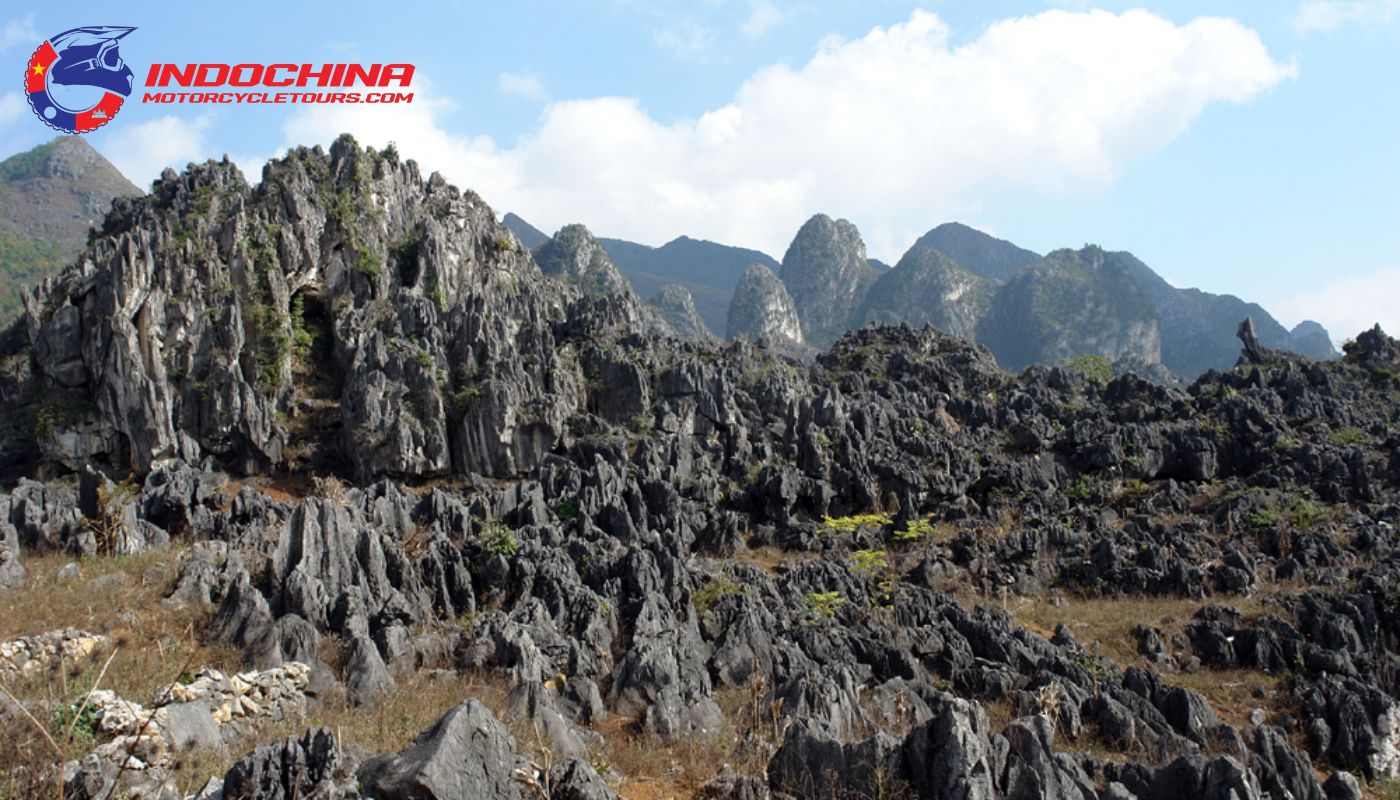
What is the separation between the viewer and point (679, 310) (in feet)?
395

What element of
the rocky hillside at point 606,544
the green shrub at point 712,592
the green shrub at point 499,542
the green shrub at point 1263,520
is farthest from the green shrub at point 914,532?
the green shrub at point 499,542

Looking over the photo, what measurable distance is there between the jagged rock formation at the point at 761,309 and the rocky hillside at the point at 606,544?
234 ft

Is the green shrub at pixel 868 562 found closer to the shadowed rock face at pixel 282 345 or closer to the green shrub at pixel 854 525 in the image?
the green shrub at pixel 854 525

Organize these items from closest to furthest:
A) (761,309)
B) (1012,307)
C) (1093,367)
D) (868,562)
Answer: (868,562) → (1093,367) → (761,309) → (1012,307)

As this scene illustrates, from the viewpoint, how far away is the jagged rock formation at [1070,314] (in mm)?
127312

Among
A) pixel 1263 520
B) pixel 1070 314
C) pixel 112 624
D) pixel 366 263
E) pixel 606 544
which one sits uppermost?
pixel 1070 314

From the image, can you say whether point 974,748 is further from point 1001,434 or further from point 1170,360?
point 1170,360

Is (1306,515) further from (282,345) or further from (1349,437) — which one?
(282,345)

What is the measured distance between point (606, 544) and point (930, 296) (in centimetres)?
12231

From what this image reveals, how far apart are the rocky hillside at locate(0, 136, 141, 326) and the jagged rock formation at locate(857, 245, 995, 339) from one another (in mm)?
101011

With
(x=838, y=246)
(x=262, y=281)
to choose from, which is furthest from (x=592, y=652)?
(x=838, y=246)

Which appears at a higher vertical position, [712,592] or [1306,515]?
[1306,515]

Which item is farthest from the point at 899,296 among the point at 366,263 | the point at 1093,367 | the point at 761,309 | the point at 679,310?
the point at 366,263

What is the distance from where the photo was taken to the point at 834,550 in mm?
27297
